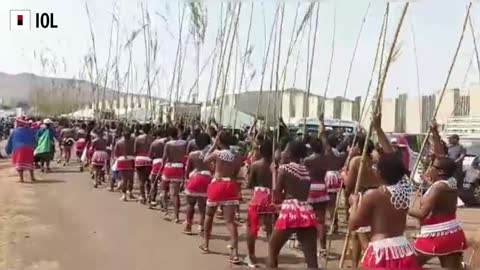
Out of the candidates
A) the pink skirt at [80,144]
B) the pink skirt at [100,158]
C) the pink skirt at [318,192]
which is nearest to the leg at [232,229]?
the pink skirt at [318,192]

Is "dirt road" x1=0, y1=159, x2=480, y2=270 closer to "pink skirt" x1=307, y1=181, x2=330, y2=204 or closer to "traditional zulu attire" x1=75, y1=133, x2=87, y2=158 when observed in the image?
"pink skirt" x1=307, y1=181, x2=330, y2=204

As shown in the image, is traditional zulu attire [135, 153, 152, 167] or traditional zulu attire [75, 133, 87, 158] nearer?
traditional zulu attire [135, 153, 152, 167]

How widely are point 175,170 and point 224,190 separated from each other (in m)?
3.30

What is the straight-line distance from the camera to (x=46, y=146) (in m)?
22.0

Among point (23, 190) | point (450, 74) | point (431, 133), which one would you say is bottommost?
point (23, 190)

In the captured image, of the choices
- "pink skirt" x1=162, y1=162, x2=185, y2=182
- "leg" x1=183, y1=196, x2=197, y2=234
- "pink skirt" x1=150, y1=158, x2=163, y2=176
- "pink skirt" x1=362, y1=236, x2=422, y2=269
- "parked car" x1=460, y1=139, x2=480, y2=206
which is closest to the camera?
"pink skirt" x1=362, y1=236, x2=422, y2=269

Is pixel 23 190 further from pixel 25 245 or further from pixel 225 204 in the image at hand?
pixel 225 204

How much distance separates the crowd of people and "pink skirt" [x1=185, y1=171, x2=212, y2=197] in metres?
0.01

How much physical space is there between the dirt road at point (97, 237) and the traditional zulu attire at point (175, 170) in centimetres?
78

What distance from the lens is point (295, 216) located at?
7125mm

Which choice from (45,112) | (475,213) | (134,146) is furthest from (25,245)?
(45,112)

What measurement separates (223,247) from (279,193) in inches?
116

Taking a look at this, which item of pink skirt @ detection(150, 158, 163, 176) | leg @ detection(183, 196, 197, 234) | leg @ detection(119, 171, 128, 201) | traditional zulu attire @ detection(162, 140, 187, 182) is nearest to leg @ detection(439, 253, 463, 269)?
leg @ detection(183, 196, 197, 234)

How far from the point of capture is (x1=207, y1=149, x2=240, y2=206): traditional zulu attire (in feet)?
29.9
